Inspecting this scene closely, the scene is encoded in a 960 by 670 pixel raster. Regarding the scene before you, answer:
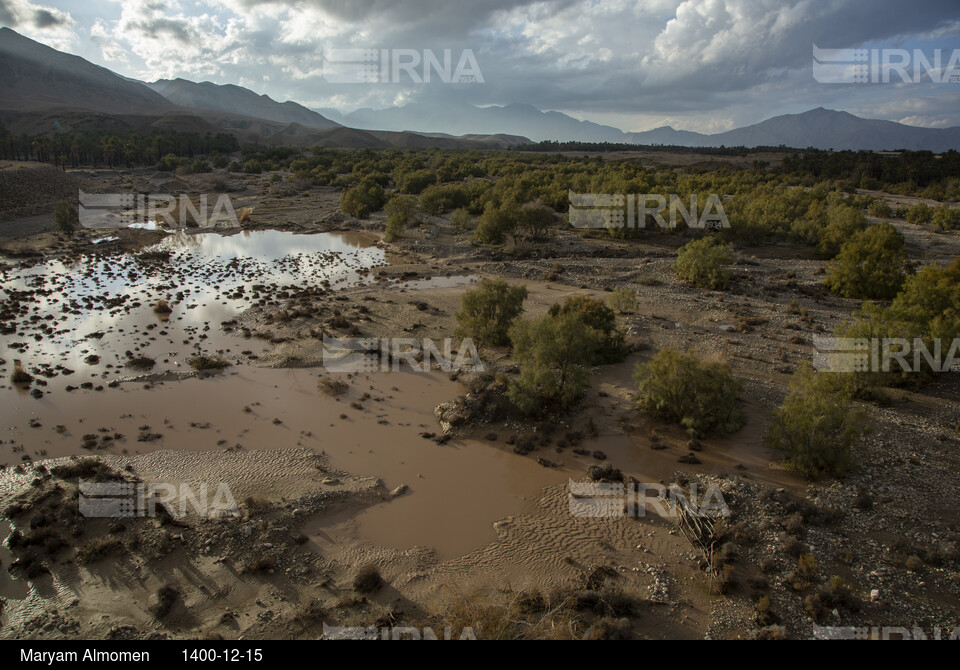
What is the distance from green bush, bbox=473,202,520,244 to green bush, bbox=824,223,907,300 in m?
24.7

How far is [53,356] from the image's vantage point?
2333cm

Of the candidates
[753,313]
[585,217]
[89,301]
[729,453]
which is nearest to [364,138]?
[585,217]

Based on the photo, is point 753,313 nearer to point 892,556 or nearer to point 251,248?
point 892,556

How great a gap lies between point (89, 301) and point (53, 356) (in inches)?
347

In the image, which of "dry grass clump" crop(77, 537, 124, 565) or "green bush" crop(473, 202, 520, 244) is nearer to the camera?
"dry grass clump" crop(77, 537, 124, 565)

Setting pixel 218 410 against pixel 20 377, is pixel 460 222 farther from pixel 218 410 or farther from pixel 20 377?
pixel 20 377

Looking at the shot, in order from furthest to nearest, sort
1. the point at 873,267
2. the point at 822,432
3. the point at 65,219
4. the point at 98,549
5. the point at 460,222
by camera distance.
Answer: the point at 460,222 → the point at 65,219 → the point at 873,267 → the point at 822,432 → the point at 98,549

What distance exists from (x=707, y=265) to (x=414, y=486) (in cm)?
2694

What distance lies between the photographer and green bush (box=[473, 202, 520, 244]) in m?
44.2

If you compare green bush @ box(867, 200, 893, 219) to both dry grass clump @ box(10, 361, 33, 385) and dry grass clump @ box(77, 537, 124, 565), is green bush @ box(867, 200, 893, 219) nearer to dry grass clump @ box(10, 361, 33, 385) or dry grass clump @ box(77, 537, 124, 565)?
dry grass clump @ box(77, 537, 124, 565)

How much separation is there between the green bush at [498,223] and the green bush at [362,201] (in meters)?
18.1

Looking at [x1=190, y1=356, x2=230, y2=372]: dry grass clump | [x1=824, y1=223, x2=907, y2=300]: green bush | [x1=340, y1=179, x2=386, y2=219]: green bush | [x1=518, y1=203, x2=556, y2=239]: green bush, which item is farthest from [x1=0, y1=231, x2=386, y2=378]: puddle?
[x1=824, y1=223, x2=907, y2=300]: green bush

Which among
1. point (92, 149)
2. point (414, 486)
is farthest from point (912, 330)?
point (92, 149)

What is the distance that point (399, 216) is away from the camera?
4616cm
